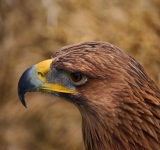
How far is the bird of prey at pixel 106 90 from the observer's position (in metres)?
2.86

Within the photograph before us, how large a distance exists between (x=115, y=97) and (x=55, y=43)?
2.41m

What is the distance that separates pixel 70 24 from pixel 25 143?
3.99ft

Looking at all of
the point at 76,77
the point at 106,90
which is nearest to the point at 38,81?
the point at 76,77

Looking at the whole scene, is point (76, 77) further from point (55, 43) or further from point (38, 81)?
point (55, 43)

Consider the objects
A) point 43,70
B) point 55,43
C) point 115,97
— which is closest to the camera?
point 115,97

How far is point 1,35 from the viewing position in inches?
218

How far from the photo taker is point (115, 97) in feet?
9.37

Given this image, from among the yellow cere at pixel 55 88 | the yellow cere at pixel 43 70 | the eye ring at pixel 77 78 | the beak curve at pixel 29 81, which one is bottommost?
the beak curve at pixel 29 81

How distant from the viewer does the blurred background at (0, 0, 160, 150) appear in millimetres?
5074

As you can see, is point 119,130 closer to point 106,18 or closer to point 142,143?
point 142,143

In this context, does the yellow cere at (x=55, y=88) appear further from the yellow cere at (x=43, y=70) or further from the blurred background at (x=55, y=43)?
the blurred background at (x=55, y=43)

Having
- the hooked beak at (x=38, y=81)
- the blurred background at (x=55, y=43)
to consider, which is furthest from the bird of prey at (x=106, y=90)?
the blurred background at (x=55, y=43)

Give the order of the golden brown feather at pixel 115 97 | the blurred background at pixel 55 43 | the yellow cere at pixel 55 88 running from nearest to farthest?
the golden brown feather at pixel 115 97
the yellow cere at pixel 55 88
the blurred background at pixel 55 43

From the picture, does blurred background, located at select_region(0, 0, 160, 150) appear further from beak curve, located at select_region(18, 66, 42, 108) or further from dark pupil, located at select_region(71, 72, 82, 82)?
dark pupil, located at select_region(71, 72, 82, 82)
